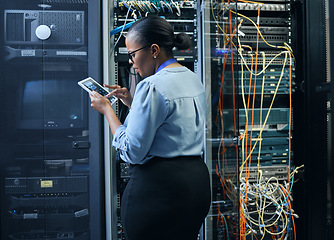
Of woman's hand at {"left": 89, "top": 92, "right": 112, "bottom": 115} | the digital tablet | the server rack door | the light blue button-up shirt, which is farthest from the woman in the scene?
the server rack door

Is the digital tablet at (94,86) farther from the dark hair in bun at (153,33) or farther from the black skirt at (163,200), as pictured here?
the black skirt at (163,200)

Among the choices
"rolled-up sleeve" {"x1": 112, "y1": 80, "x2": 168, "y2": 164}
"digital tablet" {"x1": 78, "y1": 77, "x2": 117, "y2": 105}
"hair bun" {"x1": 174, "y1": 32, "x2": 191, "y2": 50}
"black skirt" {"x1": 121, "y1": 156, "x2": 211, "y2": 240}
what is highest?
"hair bun" {"x1": 174, "y1": 32, "x2": 191, "y2": 50}

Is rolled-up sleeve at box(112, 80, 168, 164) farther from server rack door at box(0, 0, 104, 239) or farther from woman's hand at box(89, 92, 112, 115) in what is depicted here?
server rack door at box(0, 0, 104, 239)

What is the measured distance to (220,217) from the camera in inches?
58.3

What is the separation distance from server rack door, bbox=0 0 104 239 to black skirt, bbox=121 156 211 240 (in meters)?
0.64

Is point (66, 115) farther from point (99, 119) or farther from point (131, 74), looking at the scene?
point (131, 74)

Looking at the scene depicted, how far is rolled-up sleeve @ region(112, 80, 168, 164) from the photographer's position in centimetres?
91

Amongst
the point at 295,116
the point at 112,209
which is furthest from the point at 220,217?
the point at 295,116

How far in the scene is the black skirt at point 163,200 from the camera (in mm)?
968

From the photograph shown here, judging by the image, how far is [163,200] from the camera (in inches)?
38.1

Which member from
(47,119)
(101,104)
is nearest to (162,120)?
(101,104)

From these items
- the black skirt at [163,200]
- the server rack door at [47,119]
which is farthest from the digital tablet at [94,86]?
the black skirt at [163,200]

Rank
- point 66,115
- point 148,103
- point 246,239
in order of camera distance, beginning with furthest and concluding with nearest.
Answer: point 246,239
point 66,115
point 148,103

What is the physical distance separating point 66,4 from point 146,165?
1153mm
